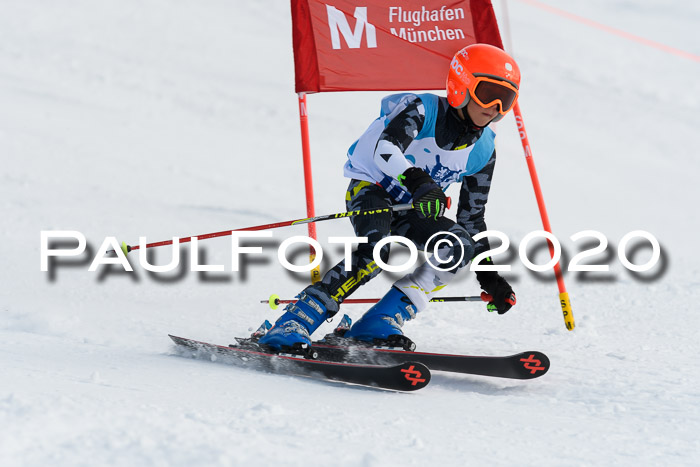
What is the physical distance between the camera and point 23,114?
1209 cm

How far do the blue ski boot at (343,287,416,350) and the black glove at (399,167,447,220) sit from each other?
2.78 ft

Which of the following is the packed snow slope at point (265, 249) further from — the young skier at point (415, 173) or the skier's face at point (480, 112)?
the skier's face at point (480, 112)

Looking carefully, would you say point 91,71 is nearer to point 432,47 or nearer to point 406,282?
point 432,47

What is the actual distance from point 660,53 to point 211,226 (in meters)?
15.8

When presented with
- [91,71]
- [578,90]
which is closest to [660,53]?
[578,90]

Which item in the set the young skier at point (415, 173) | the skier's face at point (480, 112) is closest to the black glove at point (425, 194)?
the young skier at point (415, 173)

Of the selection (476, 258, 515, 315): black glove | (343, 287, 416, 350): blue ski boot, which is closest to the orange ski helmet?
(476, 258, 515, 315): black glove

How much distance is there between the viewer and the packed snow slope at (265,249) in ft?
9.30

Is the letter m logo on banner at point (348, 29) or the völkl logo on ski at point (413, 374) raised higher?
the letter m logo on banner at point (348, 29)

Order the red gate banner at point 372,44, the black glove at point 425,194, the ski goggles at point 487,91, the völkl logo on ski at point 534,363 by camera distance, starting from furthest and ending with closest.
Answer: the red gate banner at point 372,44 < the ski goggles at point 487,91 < the völkl logo on ski at point 534,363 < the black glove at point 425,194

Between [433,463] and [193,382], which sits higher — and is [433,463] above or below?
below

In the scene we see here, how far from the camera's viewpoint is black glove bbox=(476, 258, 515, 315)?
4426mm

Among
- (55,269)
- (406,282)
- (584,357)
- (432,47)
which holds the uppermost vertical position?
(432,47)

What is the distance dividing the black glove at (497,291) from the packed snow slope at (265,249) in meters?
0.46
